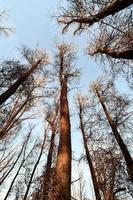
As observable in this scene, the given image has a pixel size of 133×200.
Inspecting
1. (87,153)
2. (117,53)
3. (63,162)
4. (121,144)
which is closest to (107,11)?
(117,53)

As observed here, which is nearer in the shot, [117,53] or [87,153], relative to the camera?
[117,53]

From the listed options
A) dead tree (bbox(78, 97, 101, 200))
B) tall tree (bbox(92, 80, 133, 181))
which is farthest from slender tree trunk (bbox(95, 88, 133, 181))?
dead tree (bbox(78, 97, 101, 200))

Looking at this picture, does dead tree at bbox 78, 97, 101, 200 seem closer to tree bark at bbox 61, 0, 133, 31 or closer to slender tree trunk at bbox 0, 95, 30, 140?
slender tree trunk at bbox 0, 95, 30, 140

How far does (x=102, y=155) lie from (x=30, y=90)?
5.44m

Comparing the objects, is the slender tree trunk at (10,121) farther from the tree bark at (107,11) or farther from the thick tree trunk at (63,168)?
the tree bark at (107,11)

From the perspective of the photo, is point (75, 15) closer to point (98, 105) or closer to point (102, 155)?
point (102, 155)

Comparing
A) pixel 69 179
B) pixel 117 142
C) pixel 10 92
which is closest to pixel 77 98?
pixel 117 142

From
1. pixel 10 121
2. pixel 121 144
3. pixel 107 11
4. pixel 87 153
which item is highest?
pixel 87 153

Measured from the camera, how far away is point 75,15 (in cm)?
872

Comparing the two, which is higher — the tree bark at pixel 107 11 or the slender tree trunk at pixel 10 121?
the slender tree trunk at pixel 10 121

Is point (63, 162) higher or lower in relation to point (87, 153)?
lower

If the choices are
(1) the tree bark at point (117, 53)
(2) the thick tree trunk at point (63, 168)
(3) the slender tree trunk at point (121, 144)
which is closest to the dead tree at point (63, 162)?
(2) the thick tree trunk at point (63, 168)

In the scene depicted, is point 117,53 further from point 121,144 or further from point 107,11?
point 121,144

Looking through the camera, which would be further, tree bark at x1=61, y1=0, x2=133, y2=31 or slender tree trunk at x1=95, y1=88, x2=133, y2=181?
slender tree trunk at x1=95, y1=88, x2=133, y2=181
